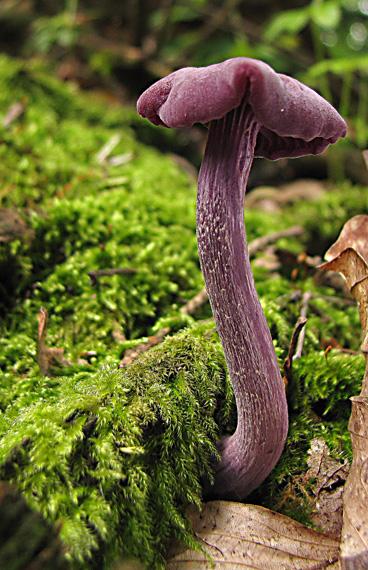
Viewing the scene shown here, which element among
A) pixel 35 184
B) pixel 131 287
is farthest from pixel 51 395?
pixel 35 184

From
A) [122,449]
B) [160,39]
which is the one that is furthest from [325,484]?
[160,39]

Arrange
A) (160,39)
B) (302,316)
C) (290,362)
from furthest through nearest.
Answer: (160,39) → (302,316) → (290,362)

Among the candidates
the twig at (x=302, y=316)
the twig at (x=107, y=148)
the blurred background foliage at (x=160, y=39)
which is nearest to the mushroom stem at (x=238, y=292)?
the twig at (x=302, y=316)

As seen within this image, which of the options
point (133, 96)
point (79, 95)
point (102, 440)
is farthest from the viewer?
point (133, 96)

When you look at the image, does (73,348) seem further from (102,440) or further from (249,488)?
(249,488)

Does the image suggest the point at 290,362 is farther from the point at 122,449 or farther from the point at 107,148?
the point at 107,148

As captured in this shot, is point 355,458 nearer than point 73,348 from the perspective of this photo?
Yes

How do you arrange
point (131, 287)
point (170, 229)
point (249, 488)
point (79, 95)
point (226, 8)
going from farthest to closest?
point (226, 8), point (79, 95), point (170, 229), point (131, 287), point (249, 488)
